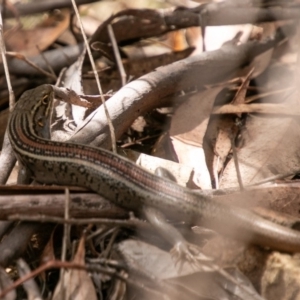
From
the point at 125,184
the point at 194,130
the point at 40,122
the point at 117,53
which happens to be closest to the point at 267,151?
the point at 194,130

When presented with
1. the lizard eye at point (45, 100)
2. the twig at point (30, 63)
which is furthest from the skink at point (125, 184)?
the twig at point (30, 63)

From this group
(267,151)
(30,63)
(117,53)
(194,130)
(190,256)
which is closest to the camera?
(190,256)

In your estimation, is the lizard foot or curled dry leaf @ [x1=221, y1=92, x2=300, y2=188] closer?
the lizard foot

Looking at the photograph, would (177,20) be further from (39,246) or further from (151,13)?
(39,246)

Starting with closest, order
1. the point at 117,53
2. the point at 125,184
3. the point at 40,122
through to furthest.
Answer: the point at 125,184 < the point at 40,122 < the point at 117,53

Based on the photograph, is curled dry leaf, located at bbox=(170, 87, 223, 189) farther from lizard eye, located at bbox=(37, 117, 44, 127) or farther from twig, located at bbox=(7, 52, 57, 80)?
twig, located at bbox=(7, 52, 57, 80)

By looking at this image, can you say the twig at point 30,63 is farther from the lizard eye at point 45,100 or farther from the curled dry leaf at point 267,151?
the curled dry leaf at point 267,151

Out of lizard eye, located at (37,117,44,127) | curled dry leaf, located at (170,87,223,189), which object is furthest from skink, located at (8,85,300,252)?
curled dry leaf, located at (170,87,223,189)

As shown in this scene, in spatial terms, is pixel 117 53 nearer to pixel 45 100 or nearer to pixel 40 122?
pixel 45 100

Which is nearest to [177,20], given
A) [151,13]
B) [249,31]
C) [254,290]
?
[151,13]
